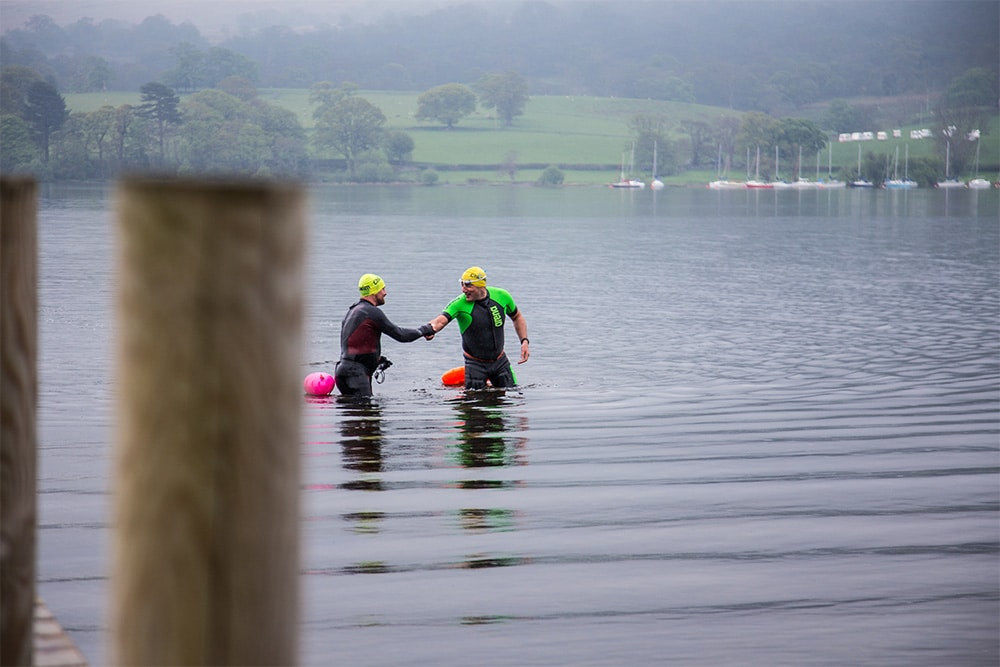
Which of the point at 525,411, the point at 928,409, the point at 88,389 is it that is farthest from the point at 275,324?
the point at 88,389

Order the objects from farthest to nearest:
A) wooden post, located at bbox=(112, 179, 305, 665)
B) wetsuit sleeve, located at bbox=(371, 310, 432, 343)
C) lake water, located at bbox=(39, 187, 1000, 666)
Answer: wetsuit sleeve, located at bbox=(371, 310, 432, 343), lake water, located at bbox=(39, 187, 1000, 666), wooden post, located at bbox=(112, 179, 305, 665)

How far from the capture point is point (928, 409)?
610 inches

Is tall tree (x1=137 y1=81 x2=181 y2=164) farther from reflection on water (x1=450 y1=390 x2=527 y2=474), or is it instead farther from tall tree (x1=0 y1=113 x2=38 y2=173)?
reflection on water (x1=450 y1=390 x2=527 y2=474)

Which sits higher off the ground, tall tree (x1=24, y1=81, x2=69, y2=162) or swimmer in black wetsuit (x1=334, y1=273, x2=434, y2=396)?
tall tree (x1=24, y1=81, x2=69, y2=162)

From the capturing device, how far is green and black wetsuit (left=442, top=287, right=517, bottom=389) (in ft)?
56.3

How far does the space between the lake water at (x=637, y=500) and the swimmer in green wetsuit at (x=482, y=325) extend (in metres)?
0.61

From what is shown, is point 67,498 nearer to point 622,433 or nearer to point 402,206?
point 622,433

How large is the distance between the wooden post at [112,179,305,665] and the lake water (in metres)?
0.39

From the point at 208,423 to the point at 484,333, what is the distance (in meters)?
15.5

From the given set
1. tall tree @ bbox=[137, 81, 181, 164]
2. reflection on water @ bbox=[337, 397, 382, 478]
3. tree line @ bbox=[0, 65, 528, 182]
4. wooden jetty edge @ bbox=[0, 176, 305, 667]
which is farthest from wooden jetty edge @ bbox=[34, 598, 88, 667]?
tall tree @ bbox=[137, 81, 181, 164]

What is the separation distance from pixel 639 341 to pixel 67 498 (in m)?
21.1

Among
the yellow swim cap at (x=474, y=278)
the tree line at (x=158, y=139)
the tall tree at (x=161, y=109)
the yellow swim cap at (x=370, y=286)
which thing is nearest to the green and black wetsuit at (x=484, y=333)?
the yellow swim cap at (x=474, y=278)

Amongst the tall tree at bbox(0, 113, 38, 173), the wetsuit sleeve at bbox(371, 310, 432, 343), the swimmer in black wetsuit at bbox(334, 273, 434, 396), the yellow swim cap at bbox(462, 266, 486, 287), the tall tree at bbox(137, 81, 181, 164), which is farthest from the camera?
the tall tree at bbox(137, 81, 181, 164)

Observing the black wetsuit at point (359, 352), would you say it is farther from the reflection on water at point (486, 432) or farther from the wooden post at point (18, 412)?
the wooden post at point (18, 412)
